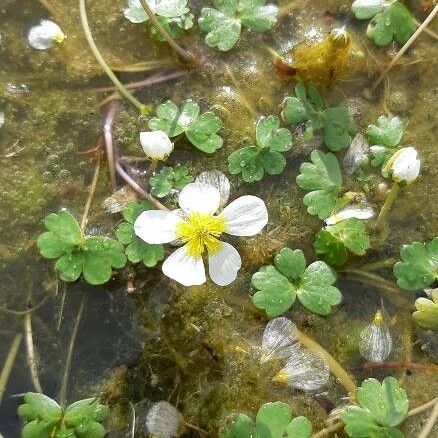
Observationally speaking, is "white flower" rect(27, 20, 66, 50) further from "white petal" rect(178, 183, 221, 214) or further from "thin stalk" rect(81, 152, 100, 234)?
"white petal" rect(178, 183, 221, 214)

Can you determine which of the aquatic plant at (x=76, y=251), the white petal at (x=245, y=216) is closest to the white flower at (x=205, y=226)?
the white petal at (x=245, y=216)

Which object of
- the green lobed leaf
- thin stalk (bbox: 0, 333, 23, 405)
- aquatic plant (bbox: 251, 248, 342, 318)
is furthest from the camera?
the green lobed leaf

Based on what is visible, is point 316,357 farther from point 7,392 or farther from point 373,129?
point 7,392

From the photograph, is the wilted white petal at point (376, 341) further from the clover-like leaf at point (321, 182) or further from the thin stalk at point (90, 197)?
the thin stalk at point (90, 197)

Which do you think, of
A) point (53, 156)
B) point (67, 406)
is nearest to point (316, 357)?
point (67, 406)

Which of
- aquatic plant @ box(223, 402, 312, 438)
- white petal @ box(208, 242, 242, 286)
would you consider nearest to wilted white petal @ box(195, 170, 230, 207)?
white petal @ box(208, 242, 242, 286)

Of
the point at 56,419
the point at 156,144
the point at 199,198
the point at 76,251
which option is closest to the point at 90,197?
the point at 76,251

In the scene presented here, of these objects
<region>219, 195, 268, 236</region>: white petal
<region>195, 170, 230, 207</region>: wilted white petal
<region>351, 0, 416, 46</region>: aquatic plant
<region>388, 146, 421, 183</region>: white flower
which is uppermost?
<region>351, 0, 416, 46</region>: aquatic plant
